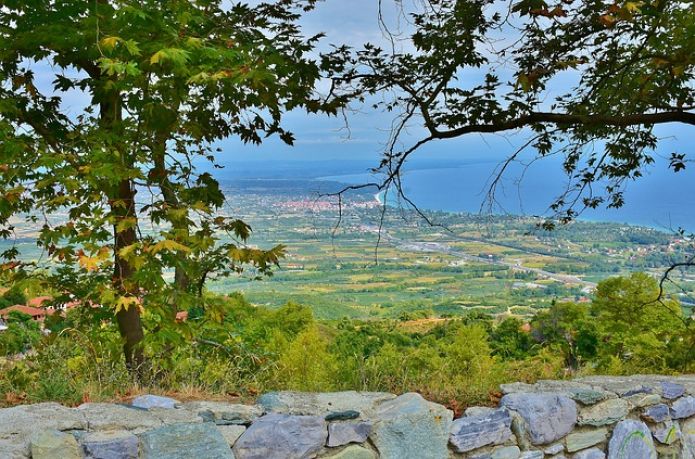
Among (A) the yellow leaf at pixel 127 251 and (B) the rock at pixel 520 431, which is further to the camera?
(A) the yellow leaf at pixel 127 251

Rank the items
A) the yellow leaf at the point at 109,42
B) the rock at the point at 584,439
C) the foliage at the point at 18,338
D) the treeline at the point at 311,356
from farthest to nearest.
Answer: the foliage at the point at 18,338, the treeline at the point at 311,356, the rock at the point at 584,439, the yellow leaf at the point at 109,42

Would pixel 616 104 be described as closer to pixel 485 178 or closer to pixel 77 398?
pixel 485 178

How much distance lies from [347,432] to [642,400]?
1680mm

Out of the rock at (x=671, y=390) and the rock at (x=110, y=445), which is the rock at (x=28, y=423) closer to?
the rock at (x=110, y=445)

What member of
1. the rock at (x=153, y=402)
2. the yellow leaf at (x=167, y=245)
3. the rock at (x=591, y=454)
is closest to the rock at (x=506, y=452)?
the rock at (x=591, y=454)

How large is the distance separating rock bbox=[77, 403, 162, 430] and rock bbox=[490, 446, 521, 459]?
1539 millimetres

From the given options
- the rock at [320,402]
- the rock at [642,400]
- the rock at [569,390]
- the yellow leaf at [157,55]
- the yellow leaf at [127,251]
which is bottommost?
the rock at [642,400]

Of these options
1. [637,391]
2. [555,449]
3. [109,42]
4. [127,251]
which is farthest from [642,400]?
[109,42]

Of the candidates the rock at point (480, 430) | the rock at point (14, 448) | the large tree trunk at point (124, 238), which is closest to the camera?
the rock at point (14, 448)

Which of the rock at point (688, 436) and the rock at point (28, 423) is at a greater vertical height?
the rock at point (28, 423)

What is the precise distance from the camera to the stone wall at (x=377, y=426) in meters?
2.53

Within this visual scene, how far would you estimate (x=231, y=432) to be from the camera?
271cm

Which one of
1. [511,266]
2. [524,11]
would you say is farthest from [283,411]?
[511,266]

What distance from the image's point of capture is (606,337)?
6082 millimetres
